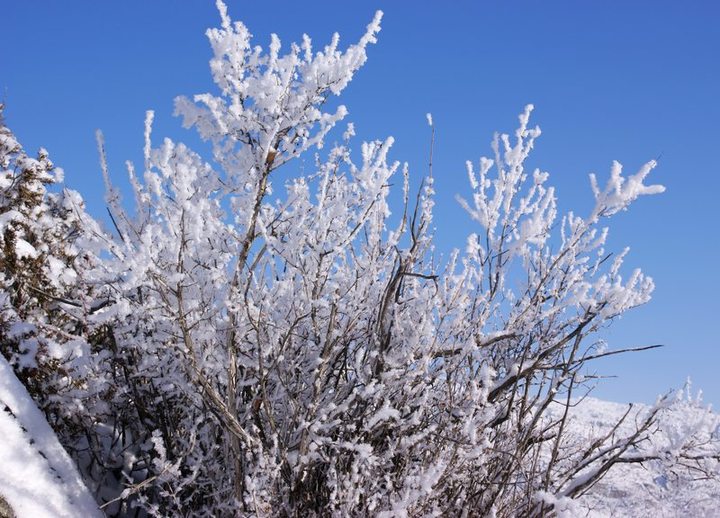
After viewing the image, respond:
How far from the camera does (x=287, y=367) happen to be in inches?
175

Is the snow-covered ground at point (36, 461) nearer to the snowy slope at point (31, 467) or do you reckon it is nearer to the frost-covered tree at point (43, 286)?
the snowy slope at point (31, 467)

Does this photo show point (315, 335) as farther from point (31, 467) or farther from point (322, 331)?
point (31, 467)

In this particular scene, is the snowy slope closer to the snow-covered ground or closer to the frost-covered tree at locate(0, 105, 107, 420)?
the snow-covered ground

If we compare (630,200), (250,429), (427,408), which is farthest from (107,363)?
(630,200)

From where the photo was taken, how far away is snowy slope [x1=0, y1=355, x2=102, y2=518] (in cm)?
353

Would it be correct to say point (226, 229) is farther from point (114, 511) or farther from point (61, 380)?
point (114, 511)

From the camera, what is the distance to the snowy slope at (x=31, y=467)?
3.53m

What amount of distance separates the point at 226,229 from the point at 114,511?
9.84 ft

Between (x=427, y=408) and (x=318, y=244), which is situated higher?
(x=318, y=244)

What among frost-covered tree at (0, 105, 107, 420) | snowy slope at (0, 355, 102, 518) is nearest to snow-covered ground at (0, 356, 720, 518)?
snowy slope at (0, 355, 102, 518)

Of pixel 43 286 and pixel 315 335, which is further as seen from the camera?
pixel 43 286

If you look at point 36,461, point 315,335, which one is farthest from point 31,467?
point 315,335

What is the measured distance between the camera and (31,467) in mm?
3748

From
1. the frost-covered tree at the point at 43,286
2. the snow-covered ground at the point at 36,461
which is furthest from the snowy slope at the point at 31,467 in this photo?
the frost-covered tree at the point at 43,286
